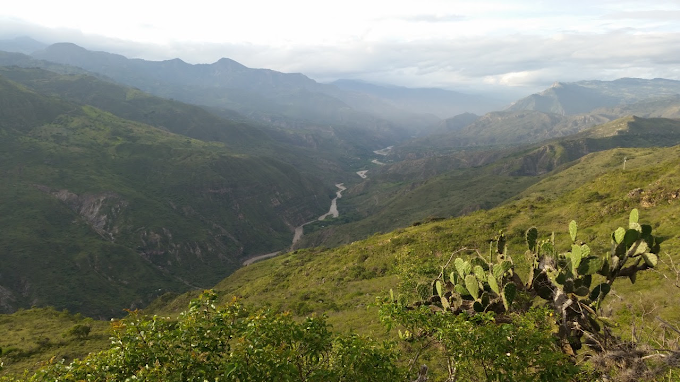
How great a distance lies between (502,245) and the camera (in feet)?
53.2

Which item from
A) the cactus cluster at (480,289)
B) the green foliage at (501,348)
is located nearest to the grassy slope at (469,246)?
the cactus cluster at (480,289)

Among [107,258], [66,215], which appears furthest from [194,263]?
[66,215]

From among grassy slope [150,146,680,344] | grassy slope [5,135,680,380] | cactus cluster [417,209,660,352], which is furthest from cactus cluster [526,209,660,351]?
grassy slope [150,146,680,344]

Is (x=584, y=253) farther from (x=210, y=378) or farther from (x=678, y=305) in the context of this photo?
(x=210, y=378)

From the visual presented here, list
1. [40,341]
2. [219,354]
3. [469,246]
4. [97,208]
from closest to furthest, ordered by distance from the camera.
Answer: [219,354] → [40,341] → [469,246] → [97,208]

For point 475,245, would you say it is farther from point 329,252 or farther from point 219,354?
point 219,354

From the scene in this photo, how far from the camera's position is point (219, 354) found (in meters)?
9.88

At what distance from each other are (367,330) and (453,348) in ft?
67.6

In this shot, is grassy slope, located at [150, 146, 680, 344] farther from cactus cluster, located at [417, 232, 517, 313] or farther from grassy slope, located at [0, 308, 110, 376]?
grassy slope, located at [0, 308, 110, 376]

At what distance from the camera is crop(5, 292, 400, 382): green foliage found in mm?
8891

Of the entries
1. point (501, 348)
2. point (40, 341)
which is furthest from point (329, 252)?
point (501, 348)

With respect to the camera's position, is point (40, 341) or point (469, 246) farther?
point (469, 246)

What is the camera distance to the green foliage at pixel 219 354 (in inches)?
350

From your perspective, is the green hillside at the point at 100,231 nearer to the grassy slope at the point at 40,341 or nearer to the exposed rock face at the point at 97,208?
the exposed rock face at the point at 97,208
